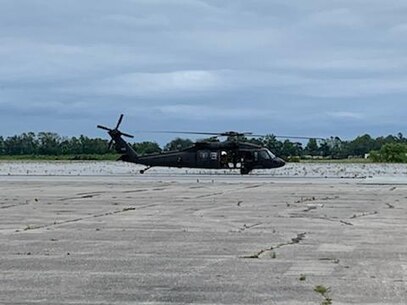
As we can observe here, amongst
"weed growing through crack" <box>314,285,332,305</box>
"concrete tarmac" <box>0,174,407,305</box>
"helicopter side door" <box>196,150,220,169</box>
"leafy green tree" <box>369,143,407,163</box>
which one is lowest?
"weed growing through crack" <box>314,285,332,305</box>

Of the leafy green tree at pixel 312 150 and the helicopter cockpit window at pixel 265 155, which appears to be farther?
the leafy green tree at pixel 312 150

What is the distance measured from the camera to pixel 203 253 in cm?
1317

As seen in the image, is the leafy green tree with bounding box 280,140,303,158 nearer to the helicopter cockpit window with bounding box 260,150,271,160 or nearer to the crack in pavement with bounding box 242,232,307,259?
the helicopter cockpit window with bounding box 260,150,271,160

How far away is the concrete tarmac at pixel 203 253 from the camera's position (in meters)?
9.69

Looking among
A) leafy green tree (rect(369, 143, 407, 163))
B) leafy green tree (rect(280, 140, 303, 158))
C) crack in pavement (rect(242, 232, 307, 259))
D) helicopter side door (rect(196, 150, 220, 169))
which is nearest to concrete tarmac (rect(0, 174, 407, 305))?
crack in pavement (rect(242, 232, 307, 259))

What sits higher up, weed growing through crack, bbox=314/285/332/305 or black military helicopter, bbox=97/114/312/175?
black military helicopter, bbox=97/114/312/175

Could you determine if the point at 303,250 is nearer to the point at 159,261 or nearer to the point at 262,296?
the point at 159,261

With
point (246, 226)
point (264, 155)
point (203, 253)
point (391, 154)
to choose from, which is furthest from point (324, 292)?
point (391, 154)

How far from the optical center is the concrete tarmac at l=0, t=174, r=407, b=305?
31.8 feet

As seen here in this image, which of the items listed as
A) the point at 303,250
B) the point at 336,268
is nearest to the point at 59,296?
the point at 336,268

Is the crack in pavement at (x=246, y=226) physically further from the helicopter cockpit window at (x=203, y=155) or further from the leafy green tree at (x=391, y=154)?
the leafy green tree at (x=391, y=154)

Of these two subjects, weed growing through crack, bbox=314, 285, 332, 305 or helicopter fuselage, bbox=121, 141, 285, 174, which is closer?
weed growing through crack, bbox=314, 285, 332, 305

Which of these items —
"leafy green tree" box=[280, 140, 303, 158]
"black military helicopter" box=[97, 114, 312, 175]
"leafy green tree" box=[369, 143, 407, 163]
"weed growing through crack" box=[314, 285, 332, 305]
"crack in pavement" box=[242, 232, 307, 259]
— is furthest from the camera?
"leafy green tree" box=[369, 143, 407, 163]

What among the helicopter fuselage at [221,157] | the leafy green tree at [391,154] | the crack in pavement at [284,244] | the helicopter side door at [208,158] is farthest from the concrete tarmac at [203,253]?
the leafy green tree at [391,154]
